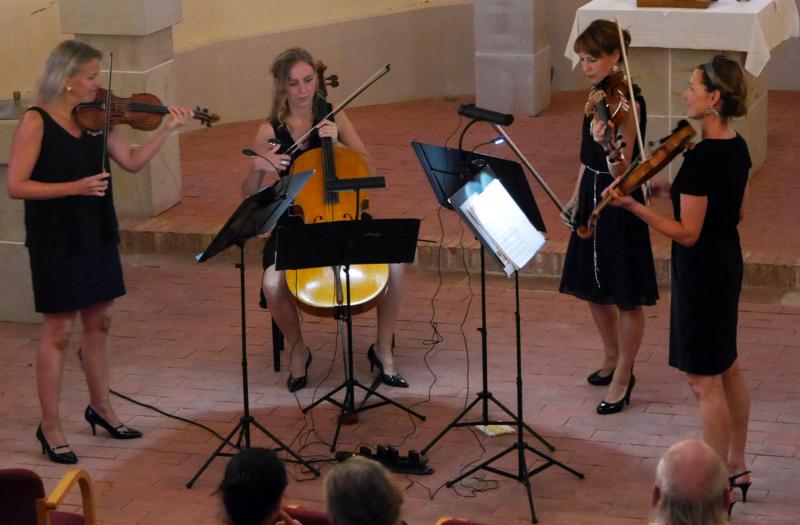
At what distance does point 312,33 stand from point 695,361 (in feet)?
21.1

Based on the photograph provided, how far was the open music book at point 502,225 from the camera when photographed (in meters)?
4.98

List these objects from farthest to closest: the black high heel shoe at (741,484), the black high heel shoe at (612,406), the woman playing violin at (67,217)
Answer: the black high heel shoe at (612,406) → the woman playing violin at (67,217) → the black high heel shoe at (741,484)

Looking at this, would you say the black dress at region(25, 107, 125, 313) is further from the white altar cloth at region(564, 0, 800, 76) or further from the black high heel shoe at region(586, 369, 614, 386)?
the white altar cloth at region(564, 0, 800, 76)

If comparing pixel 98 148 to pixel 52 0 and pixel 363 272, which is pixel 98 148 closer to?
pixel 363 272

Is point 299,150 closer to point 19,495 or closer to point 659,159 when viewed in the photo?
point 659,159

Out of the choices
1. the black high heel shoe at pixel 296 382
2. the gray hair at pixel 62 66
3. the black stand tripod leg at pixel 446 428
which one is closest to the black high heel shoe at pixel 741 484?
the black stand tripod leg at pixel 446 428

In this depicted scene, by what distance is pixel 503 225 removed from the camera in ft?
16.5

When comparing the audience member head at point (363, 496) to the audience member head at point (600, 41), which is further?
the audience member head at point (600, 41)

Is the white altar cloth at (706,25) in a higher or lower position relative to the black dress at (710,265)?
higher

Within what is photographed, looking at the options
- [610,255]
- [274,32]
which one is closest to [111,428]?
[610,255]

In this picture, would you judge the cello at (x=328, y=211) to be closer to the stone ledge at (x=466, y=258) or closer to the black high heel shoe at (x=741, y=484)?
the stone ledge at (x=466, y=258)

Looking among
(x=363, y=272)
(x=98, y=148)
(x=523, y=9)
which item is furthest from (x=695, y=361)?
(x=523, y=9)

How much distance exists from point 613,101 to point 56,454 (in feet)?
8.57

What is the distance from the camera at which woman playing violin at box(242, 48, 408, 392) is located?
6.08 meters
